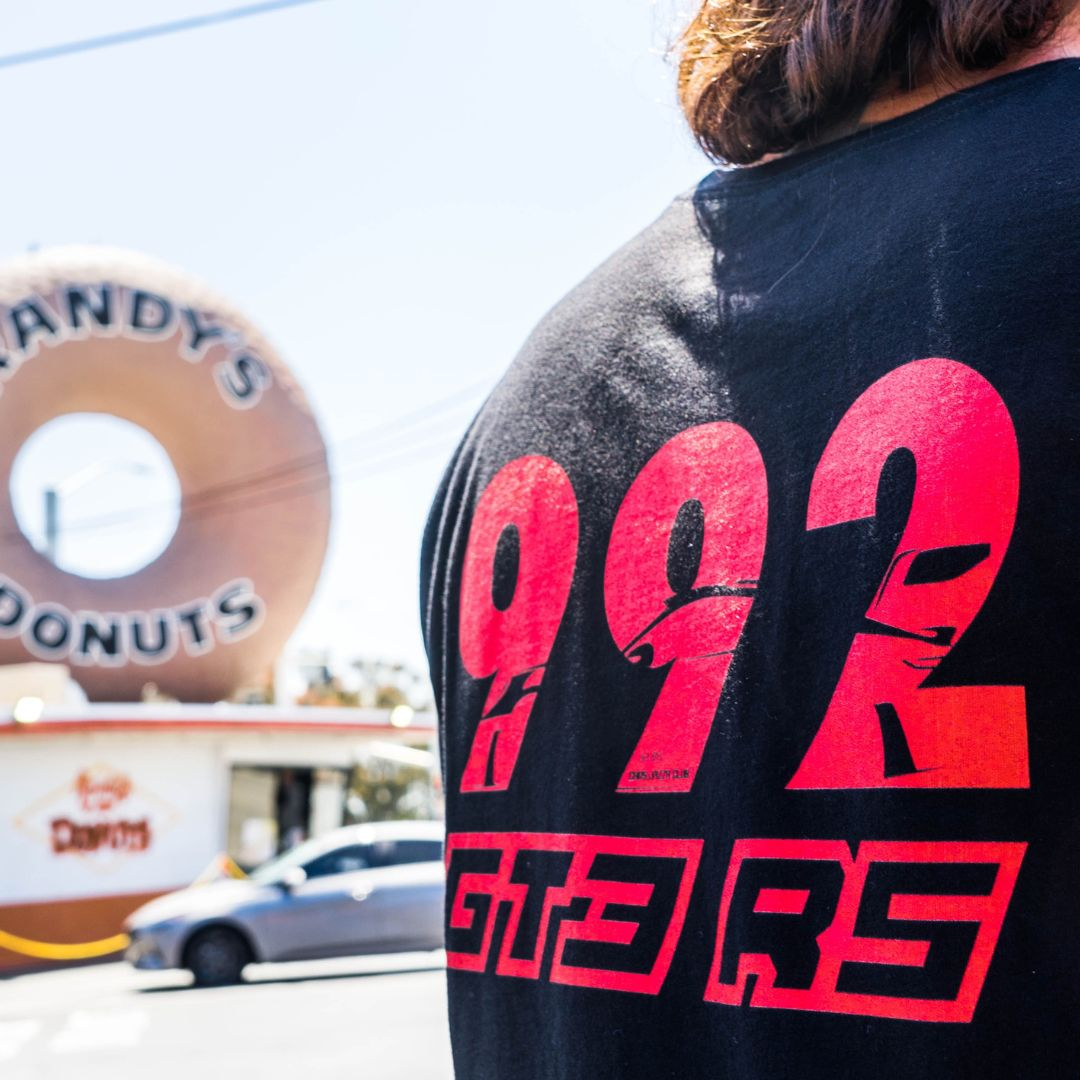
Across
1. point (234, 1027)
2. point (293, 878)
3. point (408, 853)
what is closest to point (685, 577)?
point (234, 1027)

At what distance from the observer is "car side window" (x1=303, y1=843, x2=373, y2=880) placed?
1263 centimetres

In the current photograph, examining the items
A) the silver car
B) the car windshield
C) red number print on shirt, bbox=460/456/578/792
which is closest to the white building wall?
the silver car

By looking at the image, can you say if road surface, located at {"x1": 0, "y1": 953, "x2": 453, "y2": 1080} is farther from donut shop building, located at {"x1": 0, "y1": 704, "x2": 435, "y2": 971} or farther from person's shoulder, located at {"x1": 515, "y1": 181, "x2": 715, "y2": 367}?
person's shoulder, located at {"x1": 515, "y1": 181, "x2": 715, "y2": 367}

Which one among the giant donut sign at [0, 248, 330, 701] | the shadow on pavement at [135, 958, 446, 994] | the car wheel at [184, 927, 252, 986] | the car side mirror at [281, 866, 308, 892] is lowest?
the shadow on pavement at [135, 958, 446, 994]

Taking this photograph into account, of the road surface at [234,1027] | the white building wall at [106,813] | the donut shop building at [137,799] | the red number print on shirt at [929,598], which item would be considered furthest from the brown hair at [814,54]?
the white building wall at [106,813]

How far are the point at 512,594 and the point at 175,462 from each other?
15.6 meters

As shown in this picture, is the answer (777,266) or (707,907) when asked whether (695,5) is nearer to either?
(777,266)

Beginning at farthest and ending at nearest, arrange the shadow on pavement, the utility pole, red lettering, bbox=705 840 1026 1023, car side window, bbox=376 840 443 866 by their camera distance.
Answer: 1. the utility pole
2. car side window, bbox=376 840 443 866
3. the shadow on pavement
4. red lettering, bbox=705 840 1026 1023

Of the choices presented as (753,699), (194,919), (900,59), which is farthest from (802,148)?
(194,919)

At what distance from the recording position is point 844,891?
0.81 m

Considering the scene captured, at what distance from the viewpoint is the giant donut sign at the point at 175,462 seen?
49.3 ft

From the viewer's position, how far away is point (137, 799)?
15117 millimetres

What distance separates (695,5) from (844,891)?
72 cm

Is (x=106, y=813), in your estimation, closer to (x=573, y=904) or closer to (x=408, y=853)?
(x=408, y=853)
